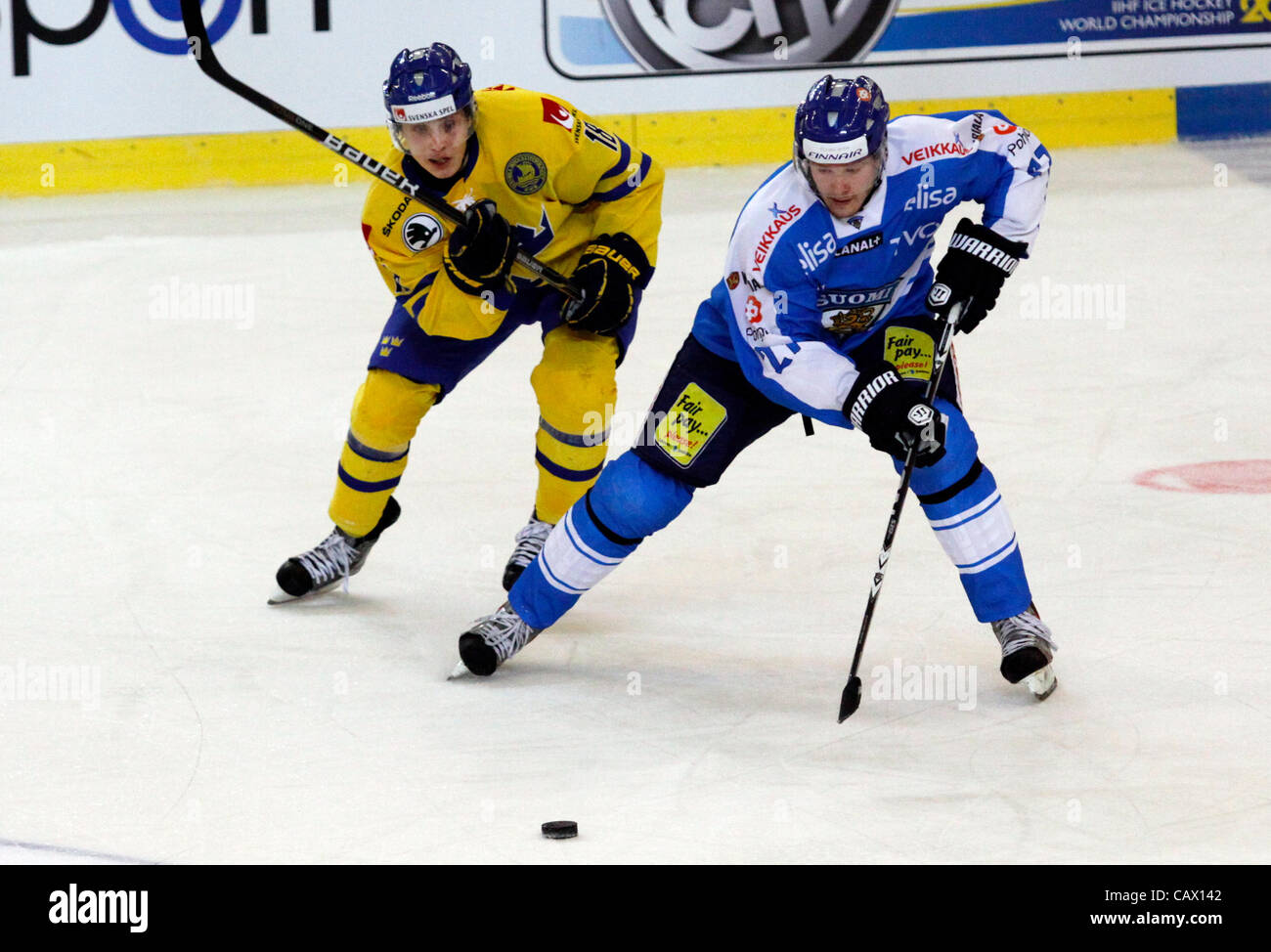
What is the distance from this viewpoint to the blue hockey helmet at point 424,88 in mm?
3334

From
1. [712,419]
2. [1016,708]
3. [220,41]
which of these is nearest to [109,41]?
[220,41]

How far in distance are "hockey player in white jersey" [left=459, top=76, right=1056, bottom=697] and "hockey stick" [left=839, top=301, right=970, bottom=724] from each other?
2 cm

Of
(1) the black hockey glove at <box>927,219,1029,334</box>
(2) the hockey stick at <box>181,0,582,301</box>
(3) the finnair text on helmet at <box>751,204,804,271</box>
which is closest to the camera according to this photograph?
(3) the finnair text on helmet at <box>751,204,804,271</box>

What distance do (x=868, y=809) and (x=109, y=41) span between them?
6920mm

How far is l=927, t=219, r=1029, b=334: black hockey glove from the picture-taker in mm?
3061

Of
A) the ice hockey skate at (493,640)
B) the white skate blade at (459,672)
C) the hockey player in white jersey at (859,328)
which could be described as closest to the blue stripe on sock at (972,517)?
the hockey player in white jersey at (859,328)

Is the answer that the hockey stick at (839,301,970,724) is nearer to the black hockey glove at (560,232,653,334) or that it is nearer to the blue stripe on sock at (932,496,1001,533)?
the blue stripe on sock at (932,496,1001,533)

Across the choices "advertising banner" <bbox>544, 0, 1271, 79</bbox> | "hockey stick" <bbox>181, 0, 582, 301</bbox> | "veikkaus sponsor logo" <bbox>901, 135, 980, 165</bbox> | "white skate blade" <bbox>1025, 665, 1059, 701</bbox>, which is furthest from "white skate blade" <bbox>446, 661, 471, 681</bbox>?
"advertising banner" <bbox>544, 0, 1271, 79</bbox>

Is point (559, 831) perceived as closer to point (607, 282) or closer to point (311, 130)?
point (607, 282)

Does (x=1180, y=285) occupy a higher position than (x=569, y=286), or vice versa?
(x=569, y=286)

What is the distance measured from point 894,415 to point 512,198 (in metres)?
1.13

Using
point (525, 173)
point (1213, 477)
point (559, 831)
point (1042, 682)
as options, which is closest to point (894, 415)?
point (1042, 682)
